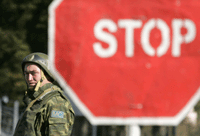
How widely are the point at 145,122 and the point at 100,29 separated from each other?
698 mm

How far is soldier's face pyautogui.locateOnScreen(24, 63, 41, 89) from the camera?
236cm

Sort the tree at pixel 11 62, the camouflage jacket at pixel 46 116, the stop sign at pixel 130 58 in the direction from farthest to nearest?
the tree at pixel 11 62
the stop sign at pixel 130 58
the camouflage jacket at pixel 46 116

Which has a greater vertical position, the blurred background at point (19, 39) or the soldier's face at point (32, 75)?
the blurred background at point (19, 39)

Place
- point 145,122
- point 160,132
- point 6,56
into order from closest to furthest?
1. point 145,122
2. point 6,56
3. point 160,132

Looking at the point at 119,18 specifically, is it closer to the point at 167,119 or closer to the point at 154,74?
the point at 154,74

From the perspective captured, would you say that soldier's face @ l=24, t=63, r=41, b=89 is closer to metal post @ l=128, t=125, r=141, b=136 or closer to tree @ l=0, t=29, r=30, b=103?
metal post @ l=128, t=125, r=141, b=136

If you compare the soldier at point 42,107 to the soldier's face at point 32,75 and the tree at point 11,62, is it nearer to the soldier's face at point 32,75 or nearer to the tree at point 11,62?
the soldier's face at point 32,75

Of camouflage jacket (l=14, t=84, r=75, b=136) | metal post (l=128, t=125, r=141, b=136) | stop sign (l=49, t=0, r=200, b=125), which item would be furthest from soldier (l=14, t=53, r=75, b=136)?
metal post (l=128, t=125, r=141, b=136)

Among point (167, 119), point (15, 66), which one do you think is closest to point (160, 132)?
point (15, 66)

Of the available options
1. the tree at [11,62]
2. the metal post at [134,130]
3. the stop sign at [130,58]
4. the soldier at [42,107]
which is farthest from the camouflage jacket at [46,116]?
the tree at [11,62]

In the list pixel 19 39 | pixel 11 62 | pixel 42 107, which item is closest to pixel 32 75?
pixel 42 107

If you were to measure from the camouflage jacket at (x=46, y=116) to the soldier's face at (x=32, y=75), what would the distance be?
0.20 feet

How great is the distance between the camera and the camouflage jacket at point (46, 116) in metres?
2.23

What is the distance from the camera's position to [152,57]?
2553mm
